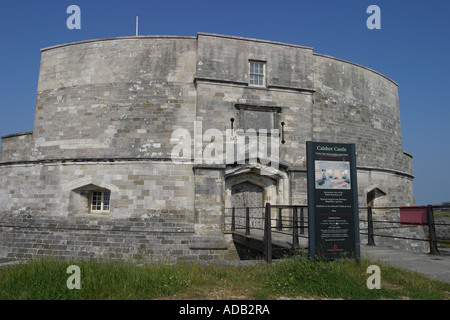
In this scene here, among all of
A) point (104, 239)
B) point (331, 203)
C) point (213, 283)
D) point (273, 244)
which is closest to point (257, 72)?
point (273, 244)

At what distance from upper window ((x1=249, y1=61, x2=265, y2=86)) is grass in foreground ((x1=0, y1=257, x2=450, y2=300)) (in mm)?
8971

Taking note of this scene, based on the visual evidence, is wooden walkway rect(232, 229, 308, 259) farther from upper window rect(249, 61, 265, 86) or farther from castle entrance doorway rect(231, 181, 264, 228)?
upper window rect(249, 61, 265, 86)

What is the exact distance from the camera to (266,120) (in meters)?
13.2

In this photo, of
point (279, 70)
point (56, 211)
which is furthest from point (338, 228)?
point (56, 211)

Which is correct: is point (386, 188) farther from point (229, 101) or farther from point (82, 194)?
point (82, 194)

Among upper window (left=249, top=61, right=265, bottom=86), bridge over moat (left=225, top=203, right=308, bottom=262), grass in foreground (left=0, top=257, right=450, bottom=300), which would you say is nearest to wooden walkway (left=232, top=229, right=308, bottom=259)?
bridge over moat (left=225, top=203, right=308, bottom=262)

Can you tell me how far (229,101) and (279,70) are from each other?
259cm

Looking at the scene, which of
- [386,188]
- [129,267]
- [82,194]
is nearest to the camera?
[129,267]

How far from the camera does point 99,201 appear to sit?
13.2 meters

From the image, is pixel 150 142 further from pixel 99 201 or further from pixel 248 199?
pixel 248 199

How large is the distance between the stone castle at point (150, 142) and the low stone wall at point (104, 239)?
0.12 ft

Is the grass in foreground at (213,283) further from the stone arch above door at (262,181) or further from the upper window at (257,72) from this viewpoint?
the upper window at (257,72)

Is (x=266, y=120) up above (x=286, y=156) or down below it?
above

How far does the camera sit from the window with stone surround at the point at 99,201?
1306cm
